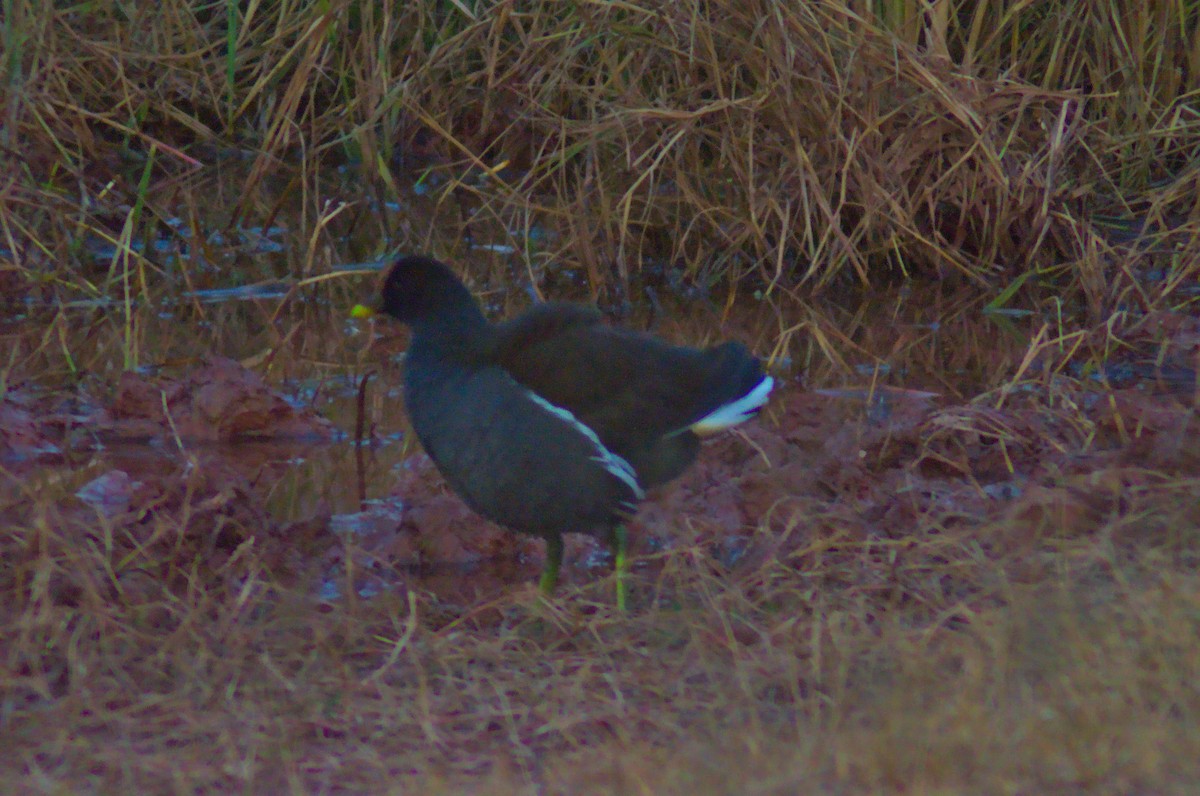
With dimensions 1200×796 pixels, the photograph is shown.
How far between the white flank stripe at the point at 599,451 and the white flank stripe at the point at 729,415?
0.19m

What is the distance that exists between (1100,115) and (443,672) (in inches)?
198

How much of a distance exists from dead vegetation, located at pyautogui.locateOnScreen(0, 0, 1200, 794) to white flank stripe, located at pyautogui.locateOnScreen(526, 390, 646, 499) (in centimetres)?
24

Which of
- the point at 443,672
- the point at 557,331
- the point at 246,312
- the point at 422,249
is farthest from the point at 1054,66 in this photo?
the point at 443,672

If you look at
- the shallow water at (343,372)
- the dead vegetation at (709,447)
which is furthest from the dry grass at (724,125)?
the shallow water at (343,372)

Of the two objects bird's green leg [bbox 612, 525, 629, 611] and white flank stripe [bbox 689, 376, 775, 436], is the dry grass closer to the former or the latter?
white flank stripe [bbox 689, 376, 775, 436]

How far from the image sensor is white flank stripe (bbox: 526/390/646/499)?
351cm

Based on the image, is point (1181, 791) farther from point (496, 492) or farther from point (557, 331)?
point (557, 331)

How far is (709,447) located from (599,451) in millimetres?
1154

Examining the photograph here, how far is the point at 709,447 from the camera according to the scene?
466 cm

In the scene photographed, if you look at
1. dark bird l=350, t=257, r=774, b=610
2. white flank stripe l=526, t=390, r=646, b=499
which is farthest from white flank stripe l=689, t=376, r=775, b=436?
white flank stripe l=526, t=390, r=646, b=499

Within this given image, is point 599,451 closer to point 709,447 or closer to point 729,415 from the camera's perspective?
point 729,415

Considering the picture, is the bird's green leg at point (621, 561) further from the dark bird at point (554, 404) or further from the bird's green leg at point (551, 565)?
the bird's green leg at point (551, 565)

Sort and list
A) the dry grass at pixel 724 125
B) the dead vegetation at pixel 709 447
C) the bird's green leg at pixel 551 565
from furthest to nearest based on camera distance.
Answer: the dry grass at pixel 724 125 → the bird's green leg at pixel 551 565 → the dead vegetation at pixel 709 447

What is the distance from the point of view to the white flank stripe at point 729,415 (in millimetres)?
3680
